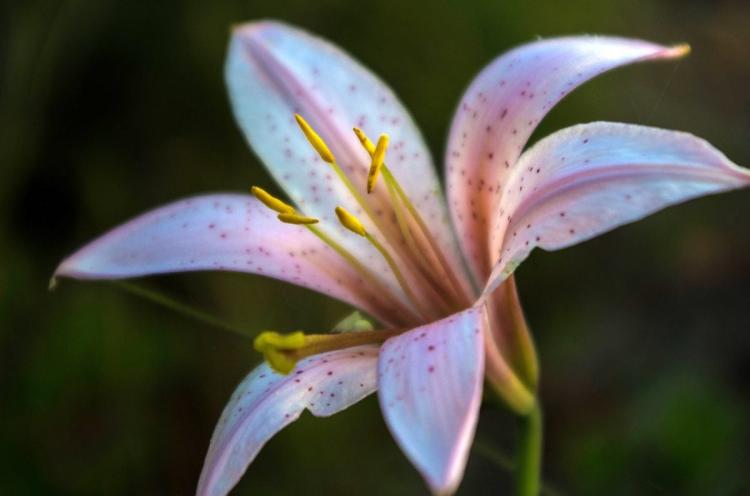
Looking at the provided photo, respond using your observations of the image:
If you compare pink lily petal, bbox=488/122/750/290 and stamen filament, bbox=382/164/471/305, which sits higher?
pink lily petal, bbox=488/122/750/290

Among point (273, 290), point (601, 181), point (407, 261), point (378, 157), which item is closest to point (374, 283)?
point (407, 261)

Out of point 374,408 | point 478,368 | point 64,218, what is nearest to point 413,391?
point 478,368

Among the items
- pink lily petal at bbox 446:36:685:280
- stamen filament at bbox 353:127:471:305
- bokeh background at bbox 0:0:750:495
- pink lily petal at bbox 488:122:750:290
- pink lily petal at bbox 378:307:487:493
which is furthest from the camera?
bokeh background at bbox 0:0:750:495

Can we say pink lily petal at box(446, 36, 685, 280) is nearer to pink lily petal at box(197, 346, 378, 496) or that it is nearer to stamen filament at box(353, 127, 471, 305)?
stamen filament at box(353, 127, 471, 305)

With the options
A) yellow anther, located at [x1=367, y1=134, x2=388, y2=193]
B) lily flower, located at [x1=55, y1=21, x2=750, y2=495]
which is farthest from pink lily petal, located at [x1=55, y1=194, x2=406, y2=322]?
yellow anther, located at [x1=367, y1=134, x2=388, y2=193]

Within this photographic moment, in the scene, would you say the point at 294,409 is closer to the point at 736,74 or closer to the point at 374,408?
the point at 374,408

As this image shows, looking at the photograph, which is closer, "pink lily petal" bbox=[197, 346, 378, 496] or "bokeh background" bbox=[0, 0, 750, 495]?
"pink lily petal" bbox=[197, 346, 378, 496]
